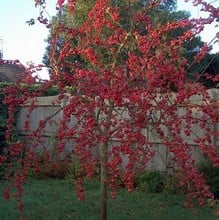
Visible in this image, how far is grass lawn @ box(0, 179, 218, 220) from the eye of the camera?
22.0 ft

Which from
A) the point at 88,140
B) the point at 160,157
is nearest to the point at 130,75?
the point at 88,140

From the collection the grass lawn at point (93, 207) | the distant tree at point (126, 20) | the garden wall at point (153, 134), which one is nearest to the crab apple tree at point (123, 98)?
the distant tree at point (126, 20)

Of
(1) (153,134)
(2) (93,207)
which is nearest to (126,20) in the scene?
(1) (153,134)

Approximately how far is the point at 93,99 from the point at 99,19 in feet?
3.36

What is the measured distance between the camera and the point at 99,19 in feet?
19.0

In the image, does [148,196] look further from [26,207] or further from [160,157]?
[26,207]

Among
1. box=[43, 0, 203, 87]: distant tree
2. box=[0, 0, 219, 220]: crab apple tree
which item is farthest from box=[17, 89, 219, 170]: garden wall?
box=[43, 0, 203, 87]: distant tree

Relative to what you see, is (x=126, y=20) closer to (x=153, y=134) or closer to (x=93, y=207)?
(x=153, y=134)

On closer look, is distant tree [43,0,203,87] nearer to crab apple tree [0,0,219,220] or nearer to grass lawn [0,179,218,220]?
crab apple tree [0,0,219,220]

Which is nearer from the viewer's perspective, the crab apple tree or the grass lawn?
the crab apple tree

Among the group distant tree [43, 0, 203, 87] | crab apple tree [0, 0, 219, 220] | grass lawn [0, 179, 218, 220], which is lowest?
grass lawn [0, 179, 218, 220]

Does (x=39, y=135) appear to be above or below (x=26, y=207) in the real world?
above

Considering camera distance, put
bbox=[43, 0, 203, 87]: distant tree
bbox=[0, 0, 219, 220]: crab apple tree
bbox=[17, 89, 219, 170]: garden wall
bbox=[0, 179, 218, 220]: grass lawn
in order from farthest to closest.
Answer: bbox=[17, 89, 219, 170]: garden wall, bbox=[0, 179, 218, 220]: grass lawn, bbox=[43, 0, 203, 87]: distant tree, bbox=[0, 0, 219, 220]: crab apple tree

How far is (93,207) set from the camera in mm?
7414
